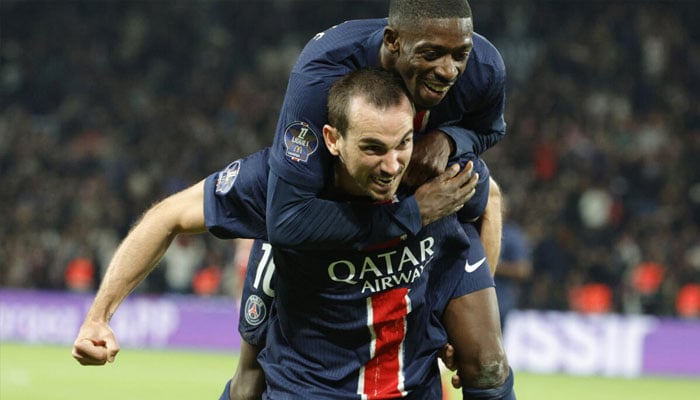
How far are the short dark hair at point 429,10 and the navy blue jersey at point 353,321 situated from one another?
34.0 inches

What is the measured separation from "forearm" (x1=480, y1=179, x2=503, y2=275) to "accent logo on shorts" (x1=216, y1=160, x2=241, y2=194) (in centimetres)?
120

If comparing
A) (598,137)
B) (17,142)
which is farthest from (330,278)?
(17,142)

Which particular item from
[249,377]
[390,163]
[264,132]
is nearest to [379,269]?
[390,163]

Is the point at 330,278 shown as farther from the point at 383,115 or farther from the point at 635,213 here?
the point at 635,213

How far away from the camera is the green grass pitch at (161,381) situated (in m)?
10.7

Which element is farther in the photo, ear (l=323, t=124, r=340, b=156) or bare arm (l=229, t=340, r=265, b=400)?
bare arm (l=229, t=340, r=265, b=400)

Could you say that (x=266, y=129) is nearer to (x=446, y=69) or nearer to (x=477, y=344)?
(x=477, y=344)

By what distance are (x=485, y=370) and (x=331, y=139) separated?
1262mm

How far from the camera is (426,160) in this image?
4.66 metres

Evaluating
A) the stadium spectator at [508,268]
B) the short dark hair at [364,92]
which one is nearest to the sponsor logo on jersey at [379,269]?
the short dark hair at [364,92]

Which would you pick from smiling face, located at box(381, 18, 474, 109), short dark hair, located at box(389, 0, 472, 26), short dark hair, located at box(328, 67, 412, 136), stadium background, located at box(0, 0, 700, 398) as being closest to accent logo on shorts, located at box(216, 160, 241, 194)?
short dark hair, located at box(328, 67, 412, 136)

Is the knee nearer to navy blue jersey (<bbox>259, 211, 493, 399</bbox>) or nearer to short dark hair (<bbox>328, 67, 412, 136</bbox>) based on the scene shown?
navy blue jersey (<bbox>259, 211, 493, 399</bbox>)

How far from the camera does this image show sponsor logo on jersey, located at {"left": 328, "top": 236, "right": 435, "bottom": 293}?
15.1 ft

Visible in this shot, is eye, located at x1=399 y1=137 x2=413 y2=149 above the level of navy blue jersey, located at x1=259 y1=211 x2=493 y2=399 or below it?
above
